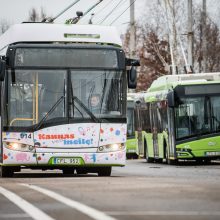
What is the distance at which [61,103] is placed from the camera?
2302cm

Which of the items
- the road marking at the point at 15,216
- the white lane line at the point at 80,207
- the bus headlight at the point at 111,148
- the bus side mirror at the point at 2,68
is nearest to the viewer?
the white lane line at the point at 80,207

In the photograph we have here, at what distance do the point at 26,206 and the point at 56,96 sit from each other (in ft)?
35.8

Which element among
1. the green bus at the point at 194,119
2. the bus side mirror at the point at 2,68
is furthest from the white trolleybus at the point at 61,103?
the green bus at the point at 194,119

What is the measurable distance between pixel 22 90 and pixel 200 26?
4997cm

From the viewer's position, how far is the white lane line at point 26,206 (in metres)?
10.7

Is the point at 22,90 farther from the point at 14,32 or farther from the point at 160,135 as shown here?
the point at 160,135

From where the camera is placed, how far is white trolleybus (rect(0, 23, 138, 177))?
22938mm

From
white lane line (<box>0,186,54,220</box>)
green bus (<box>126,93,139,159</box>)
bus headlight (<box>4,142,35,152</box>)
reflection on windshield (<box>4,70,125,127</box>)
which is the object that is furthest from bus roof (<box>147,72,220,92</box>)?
white lane line (<box>0,186,54,220</box>)

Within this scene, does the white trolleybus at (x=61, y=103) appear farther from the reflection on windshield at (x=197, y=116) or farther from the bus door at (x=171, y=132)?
the bus door at (x=171, y=132)

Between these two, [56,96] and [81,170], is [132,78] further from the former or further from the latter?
[81,170]

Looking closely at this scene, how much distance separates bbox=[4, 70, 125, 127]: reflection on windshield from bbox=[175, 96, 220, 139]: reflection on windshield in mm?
11755

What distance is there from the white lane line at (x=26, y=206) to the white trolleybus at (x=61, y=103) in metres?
7.61

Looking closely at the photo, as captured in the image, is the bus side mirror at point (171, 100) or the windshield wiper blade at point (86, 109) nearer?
the windshield wiper blade at point (86, 109)

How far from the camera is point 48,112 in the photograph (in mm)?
22922
